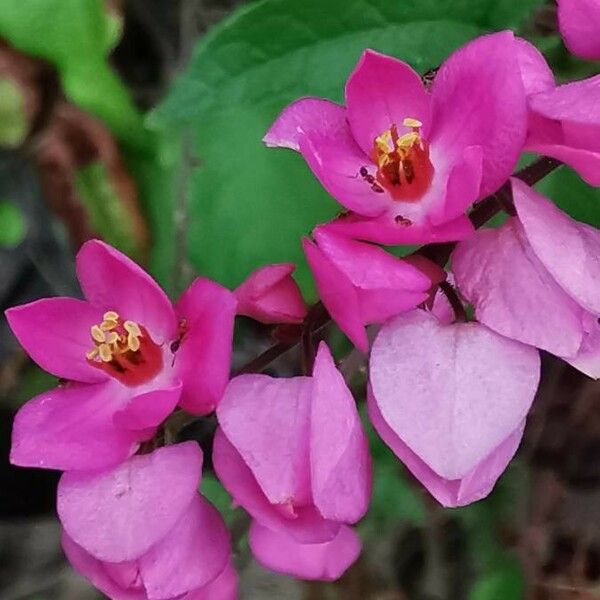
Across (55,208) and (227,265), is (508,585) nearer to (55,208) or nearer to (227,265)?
(227,265)

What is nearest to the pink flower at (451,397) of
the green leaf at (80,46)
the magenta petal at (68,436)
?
the magenta petal at (68,436)

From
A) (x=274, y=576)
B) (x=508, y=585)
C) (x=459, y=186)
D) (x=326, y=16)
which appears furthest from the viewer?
(x=274, y=576)

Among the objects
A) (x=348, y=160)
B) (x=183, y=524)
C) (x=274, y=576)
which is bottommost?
(x=274, y=576)

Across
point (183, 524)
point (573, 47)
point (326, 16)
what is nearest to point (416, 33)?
point (326, 16)

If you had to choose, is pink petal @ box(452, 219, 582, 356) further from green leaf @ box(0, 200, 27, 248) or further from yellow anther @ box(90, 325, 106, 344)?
green leaf @ box(0, 200, 27, 248)

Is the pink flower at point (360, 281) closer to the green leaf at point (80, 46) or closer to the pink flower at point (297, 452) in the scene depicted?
the pink flower at point (297, 452)

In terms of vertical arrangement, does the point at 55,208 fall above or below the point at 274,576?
above
